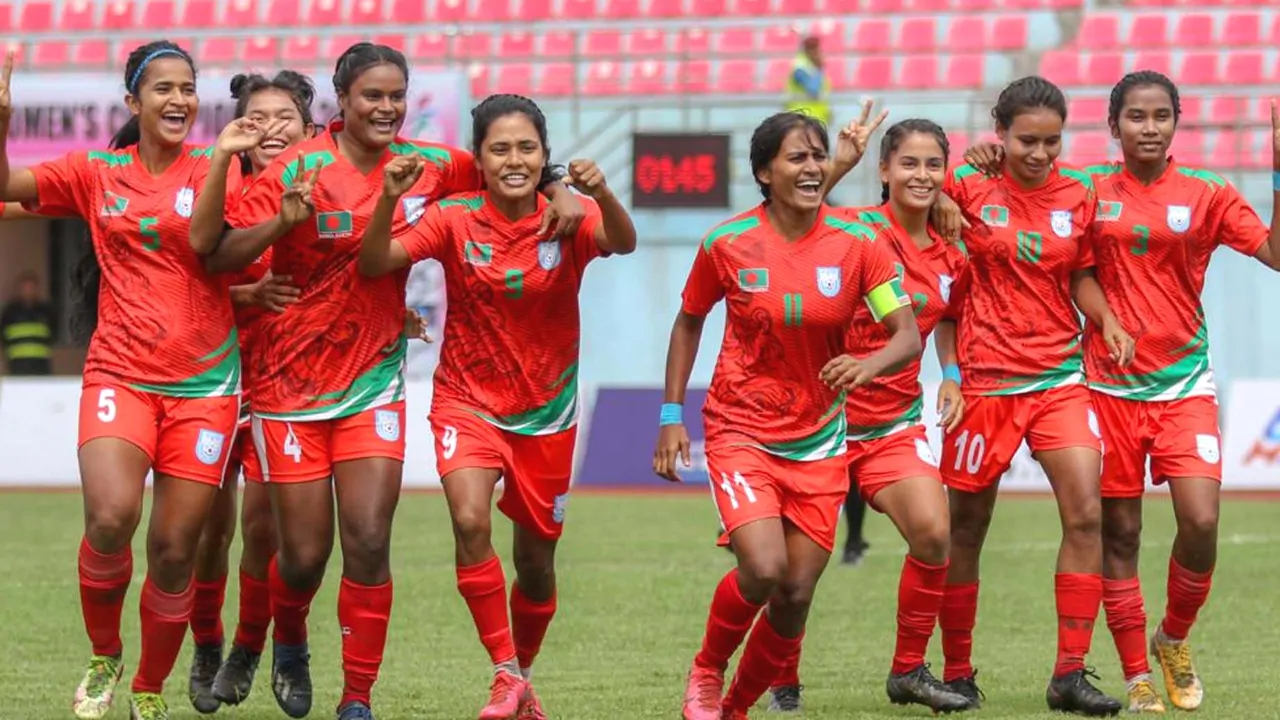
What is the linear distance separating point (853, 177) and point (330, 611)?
10.8 metres

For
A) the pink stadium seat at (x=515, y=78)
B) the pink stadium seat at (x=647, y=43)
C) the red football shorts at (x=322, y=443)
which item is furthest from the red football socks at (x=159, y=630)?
the pink stadium seat at (x=647, y=43)

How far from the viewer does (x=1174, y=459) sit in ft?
26.6

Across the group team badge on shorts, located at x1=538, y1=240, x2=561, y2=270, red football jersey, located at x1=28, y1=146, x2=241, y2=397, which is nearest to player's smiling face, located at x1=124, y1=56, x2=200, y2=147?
red football jersey, located at x1=28, y1=146, x2=241, y2=397

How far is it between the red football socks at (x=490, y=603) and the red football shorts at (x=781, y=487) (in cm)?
80

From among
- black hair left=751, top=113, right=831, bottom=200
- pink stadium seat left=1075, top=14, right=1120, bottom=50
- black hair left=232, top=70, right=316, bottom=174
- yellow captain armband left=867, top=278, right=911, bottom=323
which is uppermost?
pink stadium seat left=1075, top=14, right=1120, bottom=50

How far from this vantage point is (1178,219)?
8.09 meters

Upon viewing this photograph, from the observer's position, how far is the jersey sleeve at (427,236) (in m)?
7.39

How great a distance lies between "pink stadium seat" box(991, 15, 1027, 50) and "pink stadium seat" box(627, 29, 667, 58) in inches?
139

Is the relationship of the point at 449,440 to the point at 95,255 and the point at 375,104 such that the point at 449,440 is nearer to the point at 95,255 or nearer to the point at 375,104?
the point at 375,104

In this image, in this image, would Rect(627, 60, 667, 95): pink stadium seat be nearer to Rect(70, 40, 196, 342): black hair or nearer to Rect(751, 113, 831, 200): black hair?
Rect(70, 40, 196, 342): black hair

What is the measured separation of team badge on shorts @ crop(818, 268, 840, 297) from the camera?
7.31m

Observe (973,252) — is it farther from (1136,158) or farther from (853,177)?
(853,177)

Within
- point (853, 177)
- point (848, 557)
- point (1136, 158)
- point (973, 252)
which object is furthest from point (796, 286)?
point (853, 177)

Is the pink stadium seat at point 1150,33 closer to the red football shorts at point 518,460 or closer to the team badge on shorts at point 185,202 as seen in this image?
the red football shorts at point 518,460
